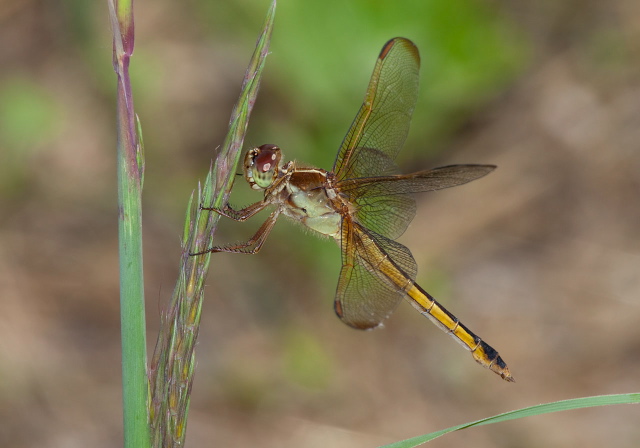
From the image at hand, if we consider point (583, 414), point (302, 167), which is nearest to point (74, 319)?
point (302, 167)

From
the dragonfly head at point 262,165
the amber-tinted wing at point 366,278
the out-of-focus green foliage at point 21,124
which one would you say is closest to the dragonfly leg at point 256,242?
the dragonfly head at point 262,165

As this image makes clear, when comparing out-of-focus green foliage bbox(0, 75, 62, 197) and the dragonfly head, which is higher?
out-of-focus green foliage bbox(0, 75, 62, 197)

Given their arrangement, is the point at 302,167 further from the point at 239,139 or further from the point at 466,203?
the point at 466,203

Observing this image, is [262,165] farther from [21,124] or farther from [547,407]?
[21,124]

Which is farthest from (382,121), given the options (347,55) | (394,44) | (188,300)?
(188,300)

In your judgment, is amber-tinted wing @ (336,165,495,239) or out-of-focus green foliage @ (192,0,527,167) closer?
amber-tinted wing @ (336,165,495,239)

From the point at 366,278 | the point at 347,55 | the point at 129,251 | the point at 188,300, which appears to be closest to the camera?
the point at 129,251

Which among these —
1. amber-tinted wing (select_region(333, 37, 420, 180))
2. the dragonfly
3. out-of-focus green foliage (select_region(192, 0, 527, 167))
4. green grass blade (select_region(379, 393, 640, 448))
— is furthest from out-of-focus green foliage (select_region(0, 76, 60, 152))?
green grass blade (select_region(379, 393, 640, 448))

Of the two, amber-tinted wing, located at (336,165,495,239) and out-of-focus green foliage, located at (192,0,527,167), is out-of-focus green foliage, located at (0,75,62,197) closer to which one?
out-of-focus green foliage, located at (192,0,527,167)
